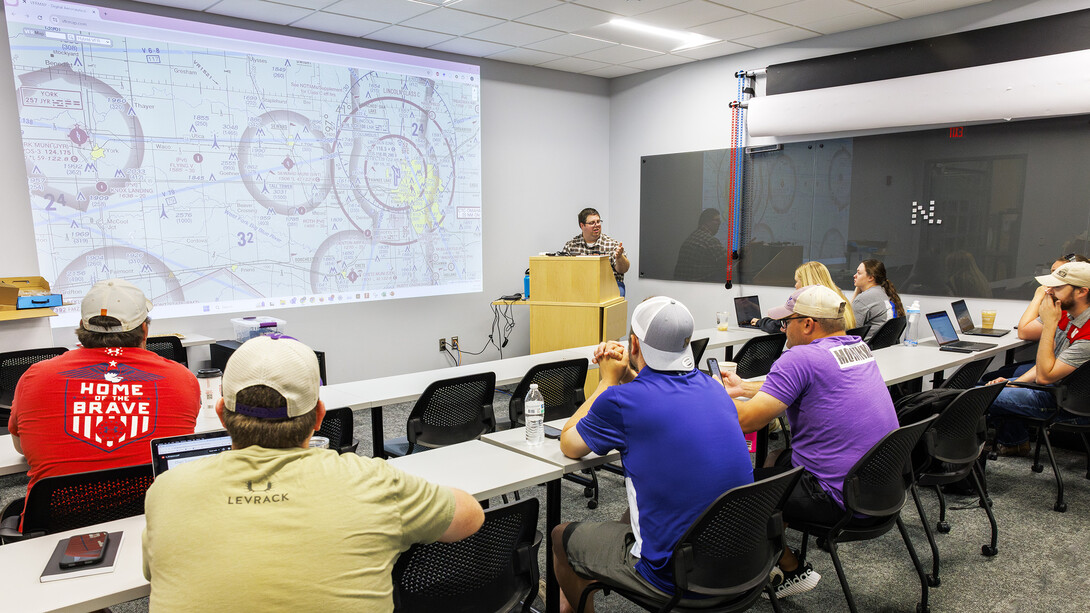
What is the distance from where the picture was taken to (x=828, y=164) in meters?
5.79

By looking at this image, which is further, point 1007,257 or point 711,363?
point 1007,257

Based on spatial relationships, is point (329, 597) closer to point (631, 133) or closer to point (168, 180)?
point (168, 180)

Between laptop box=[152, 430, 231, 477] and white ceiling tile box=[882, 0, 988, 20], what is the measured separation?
526cm

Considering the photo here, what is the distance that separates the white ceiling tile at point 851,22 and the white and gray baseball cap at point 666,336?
428 centimetres

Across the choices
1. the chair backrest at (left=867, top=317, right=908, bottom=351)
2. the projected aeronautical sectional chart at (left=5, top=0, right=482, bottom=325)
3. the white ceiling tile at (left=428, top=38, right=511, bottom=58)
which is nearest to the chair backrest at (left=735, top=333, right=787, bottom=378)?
the chair backrest at (left=867, top=317, right=908, bottom=351)

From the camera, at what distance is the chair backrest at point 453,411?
302 cm

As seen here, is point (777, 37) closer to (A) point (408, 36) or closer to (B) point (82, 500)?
(A) point (408, 36)

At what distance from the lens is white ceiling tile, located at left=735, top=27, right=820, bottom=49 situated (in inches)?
218

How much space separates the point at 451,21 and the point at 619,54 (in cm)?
183

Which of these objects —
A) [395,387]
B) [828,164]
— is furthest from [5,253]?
[828,164]

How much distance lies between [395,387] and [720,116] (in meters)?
4.61

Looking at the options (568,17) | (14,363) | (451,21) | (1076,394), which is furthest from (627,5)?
(14,363)

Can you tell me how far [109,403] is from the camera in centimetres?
204

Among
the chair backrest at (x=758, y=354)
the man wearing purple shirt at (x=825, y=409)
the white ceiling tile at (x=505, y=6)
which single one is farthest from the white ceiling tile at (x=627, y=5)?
the man wearing purple shirt at (x=825, y=409)
